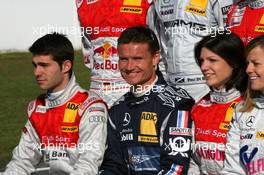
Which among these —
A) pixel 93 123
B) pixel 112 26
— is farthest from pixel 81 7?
pixel 93 123

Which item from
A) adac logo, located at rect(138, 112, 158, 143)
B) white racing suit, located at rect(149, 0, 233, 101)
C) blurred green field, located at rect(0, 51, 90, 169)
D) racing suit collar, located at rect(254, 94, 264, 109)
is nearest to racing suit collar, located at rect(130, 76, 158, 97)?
adac logo, located at rect(138, 112, 158, 143)

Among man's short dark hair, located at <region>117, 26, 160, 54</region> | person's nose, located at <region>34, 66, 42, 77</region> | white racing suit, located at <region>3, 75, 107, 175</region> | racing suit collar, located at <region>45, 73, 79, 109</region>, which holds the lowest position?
white racing suit, located at <region>3, 75, 107, 175</region>

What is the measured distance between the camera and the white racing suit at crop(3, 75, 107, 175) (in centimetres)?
494

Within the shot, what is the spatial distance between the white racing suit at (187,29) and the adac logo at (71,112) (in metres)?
1.11

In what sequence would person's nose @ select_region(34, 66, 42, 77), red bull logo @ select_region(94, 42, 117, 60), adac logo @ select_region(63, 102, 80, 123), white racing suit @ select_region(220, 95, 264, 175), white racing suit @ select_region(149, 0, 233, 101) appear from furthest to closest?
red bull logo @ select_region(94, 42, 117, 60), white racing suit @ select_region(149, 0, 233, 101), person's nose @ select_region(34, 66, 42, 77), adac logo @ select_region(63, 102, 80, 123), white racing suit @ select_region(220, 95, 264, 175)

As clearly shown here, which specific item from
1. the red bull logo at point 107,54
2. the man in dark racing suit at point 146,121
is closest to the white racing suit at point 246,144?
the man in dark racing suit at point 146,121

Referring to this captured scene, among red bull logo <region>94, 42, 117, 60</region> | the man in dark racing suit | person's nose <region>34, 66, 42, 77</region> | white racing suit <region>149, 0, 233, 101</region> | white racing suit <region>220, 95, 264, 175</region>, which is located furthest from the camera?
red bull logo <region>94, 42, 117, 60</region>

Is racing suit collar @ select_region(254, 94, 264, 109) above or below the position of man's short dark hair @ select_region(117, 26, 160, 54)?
below

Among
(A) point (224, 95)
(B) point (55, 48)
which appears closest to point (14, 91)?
(B) point (55, 48)

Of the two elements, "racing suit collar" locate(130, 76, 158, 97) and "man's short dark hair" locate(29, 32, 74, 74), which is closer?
"racing suit collar" locate(130, 76, 158, 97)

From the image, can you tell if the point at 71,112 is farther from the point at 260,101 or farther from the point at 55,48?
the point at 260,101

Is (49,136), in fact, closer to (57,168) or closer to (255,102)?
(57,168)

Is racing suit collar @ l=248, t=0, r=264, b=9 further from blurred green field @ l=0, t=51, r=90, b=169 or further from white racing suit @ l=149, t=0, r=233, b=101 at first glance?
blurred green field @ l=0, t=51, r=90, b=169

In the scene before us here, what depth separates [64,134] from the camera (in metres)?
5.11
